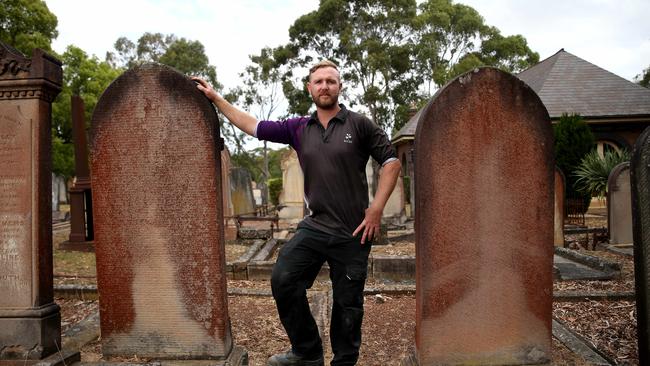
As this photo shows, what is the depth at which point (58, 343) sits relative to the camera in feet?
11.0

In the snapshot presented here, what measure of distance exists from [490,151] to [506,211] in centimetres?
40

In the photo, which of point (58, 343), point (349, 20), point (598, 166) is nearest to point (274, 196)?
point (349, 20)

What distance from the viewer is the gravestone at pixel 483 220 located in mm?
2969

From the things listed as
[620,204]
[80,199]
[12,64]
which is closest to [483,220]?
[12,64]

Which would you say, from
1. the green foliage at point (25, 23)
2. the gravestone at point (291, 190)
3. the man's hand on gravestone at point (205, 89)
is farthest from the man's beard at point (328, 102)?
the green foliage at point (25, 23)

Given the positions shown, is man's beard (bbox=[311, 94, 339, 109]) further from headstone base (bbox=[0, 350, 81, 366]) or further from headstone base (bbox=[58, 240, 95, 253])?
headstone base (bbox=[58, 240, 95, 253])

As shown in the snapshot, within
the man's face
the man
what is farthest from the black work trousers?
the man's face

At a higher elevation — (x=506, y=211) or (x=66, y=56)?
(x=66, y=56)

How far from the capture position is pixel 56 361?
3041 mm

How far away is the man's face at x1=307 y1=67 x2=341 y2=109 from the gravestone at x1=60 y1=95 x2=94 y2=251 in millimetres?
7877

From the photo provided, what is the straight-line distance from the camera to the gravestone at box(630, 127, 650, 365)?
284cm

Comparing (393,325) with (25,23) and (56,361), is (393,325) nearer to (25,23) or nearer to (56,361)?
(56,361)

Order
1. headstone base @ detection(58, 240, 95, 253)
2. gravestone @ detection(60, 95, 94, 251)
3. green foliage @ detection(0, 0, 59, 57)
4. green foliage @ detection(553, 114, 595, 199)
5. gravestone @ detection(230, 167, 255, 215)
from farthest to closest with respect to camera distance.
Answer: green foliage @ detection(0, 0, 59, 57)
green foliage @ detection(553, 114, 595, 199)
gravestone @ detection(230, 167, 255, 215)
gravestone @ detection(60, 95, 94, 251)
headstone base @ detection(58, 240, 95, 253)

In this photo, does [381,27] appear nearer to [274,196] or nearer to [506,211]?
[274,196]
